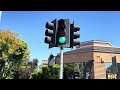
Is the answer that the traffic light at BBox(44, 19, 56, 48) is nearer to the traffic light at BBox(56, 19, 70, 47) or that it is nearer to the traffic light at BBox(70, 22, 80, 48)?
the traffic light at BBox(56, 19, 70, 47)

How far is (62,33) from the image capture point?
6.50 metres

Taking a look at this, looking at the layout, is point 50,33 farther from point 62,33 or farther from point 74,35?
point 74,35

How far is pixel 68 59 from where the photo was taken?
79.1 m

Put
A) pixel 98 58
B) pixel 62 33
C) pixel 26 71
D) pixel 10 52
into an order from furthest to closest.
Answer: pixel 98 58
pixel 26 71
pixel 10 52
pixel 62 33

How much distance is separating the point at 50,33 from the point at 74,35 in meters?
0.61

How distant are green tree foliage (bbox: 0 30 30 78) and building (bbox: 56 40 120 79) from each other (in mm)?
30958

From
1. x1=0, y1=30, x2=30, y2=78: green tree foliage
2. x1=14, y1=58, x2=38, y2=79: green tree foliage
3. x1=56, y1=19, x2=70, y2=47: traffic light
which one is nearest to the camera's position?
x1=56, y1=19, x2=70, y2=47: traffic light

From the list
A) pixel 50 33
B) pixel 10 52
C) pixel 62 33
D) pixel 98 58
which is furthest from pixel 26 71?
pixel 62 33

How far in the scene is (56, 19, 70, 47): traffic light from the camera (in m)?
6.44

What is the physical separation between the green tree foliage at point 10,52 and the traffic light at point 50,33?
27214mm

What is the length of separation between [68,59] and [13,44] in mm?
44930

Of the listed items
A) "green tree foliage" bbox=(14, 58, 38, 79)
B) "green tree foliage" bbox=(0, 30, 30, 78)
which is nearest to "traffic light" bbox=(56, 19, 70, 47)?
"green tree foliage" bbox=(0, 30, 30, 78)

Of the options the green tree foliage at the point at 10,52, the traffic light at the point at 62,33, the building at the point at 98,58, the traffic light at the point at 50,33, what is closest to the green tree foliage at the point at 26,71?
the green tree foliage at the point at 10,52
